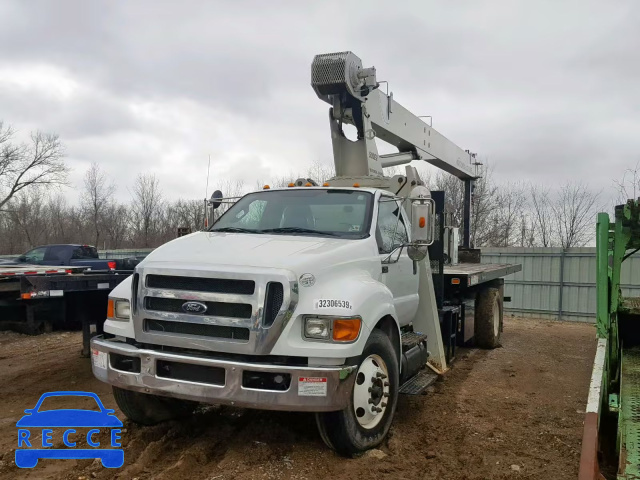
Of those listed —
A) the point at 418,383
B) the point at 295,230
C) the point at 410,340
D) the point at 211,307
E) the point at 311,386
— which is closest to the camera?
the point at 311,386

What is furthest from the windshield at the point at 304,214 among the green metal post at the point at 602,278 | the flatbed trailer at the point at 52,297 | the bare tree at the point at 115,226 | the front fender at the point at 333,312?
the bare tree at the point at 115,226

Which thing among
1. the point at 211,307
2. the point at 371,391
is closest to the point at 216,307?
the point at 211,307

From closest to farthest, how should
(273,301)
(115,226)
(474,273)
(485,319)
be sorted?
1. (273,301)
2. (474,273)
3. (485,319)
4. (115,226)

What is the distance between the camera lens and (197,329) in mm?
3963

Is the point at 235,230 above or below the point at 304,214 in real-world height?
below

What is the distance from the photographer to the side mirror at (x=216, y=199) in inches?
237

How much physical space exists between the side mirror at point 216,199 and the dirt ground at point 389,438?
7.20ft

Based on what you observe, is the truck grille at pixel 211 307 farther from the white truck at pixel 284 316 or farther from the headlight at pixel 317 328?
the headlight at pixel 317 328

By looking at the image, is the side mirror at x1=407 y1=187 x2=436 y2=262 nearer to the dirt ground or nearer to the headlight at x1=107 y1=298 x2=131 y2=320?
the dirt ground

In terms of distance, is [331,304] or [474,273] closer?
[331,304]

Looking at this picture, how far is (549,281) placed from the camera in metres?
15.4

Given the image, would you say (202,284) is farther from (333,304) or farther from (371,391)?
(371,391)

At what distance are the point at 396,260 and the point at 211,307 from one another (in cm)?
205

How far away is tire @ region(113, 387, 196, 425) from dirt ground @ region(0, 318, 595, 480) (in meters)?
0.10
